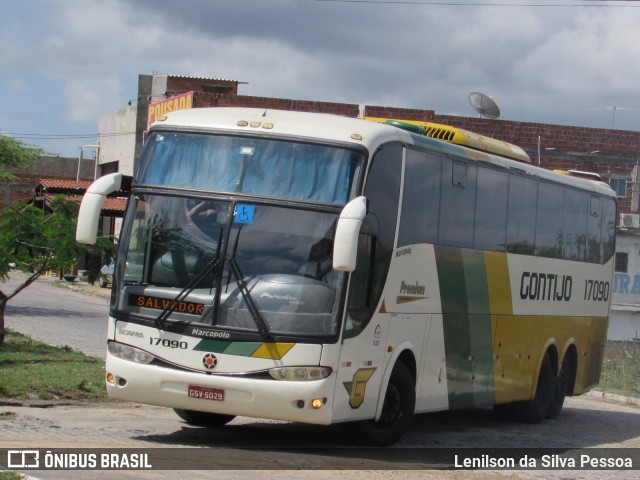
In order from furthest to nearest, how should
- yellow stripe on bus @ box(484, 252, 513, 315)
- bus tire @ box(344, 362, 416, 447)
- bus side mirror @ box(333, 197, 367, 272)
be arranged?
yellow stripe on bus @ box(484, 252, 513, 315), bus tire @ box(344, 362, 416, 447), bus side mirror @ box(333, 197, 367, 272)

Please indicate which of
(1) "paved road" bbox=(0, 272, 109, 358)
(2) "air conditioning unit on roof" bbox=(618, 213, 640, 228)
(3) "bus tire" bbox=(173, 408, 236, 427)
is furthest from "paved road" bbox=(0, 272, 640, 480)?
(2) "air conditioning unit on roof" bbox=(618, 213, 640, 228)

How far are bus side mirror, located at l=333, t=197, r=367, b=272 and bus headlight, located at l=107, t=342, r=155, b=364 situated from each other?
6.87 feet

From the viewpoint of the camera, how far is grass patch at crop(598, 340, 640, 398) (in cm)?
2177

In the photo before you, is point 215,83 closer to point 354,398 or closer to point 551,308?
point 551,308

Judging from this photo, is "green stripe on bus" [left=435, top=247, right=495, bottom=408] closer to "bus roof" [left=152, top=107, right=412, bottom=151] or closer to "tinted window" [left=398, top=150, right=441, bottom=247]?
"tinted window" [left=398, top=150, right=441, bottom=247]

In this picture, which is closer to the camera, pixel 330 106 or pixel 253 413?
pixel 253 413

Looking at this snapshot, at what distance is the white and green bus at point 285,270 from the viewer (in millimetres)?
10172

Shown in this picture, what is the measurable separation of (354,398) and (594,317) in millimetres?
8918

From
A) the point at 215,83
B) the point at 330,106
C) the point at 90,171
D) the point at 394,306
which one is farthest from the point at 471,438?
the point at 90,171

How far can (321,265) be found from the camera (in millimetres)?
10305

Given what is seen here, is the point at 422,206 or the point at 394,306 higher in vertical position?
the point at 422,206

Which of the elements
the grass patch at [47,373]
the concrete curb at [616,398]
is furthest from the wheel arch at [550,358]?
the grass patch at [47,373]

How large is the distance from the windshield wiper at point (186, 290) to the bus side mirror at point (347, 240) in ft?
4.10

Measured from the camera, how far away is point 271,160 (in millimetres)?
10727
